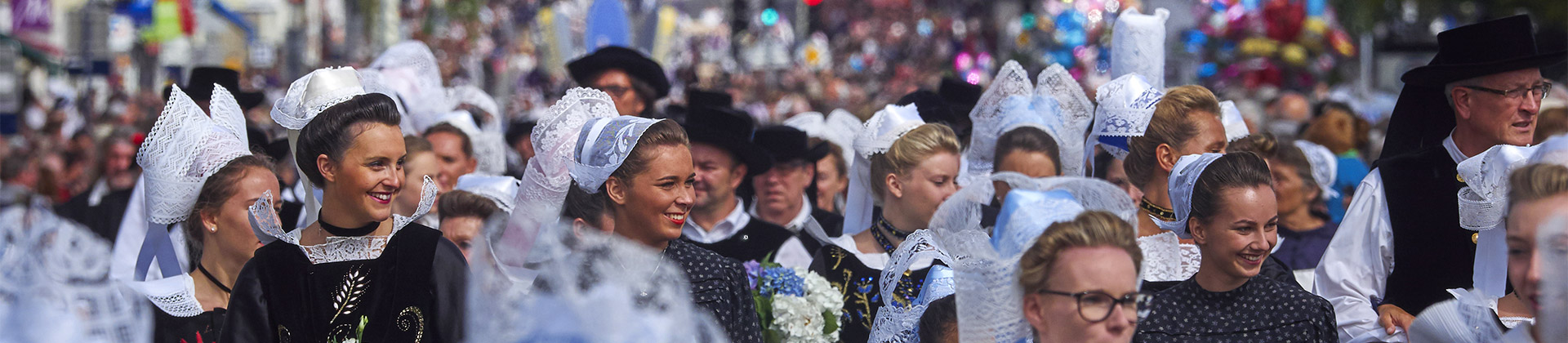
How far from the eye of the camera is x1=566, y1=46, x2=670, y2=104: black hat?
6383 mm

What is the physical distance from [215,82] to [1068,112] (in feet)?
11.2

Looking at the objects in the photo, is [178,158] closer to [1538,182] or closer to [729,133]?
[729,133]

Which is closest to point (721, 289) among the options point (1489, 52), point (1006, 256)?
point (1006, 256)

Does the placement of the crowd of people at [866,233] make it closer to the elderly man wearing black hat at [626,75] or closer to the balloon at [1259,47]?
the elderly man wearing black hat at [626,75]

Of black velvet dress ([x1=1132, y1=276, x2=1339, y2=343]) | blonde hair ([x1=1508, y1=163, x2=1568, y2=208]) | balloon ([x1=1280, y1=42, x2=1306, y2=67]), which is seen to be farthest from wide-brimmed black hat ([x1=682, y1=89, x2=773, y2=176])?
balloon ([x1=1280, y1=42, x2=1306, y2=67])

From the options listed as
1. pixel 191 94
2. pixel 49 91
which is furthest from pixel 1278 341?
pixel 49 91

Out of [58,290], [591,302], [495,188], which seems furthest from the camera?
[495,188]

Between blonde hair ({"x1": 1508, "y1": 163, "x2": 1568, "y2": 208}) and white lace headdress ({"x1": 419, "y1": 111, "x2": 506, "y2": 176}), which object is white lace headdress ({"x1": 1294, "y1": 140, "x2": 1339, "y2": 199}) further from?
blonde hair ({"x1": 1508, "y1": 163, "x2": 1568, "y2": 208})

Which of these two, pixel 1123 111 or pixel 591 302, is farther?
pixel 1123 111

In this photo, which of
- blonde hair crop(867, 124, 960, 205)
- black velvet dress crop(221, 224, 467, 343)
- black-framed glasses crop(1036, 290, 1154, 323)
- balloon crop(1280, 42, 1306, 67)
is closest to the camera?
black-framed glasses crop(1036, 290, 1154, 323)

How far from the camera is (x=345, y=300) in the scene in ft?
10.9

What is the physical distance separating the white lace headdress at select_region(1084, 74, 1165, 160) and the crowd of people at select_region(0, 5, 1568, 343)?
13mm

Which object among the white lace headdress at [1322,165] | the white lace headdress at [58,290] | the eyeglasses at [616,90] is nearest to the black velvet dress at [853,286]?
the eyeglasses at [616,90]

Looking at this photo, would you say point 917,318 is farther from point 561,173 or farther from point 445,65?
point 445,65
